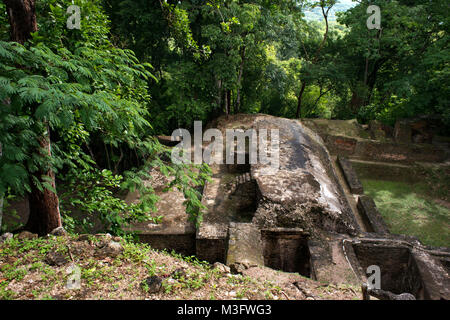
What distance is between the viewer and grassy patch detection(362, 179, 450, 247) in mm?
6813

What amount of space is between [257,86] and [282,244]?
350 inches

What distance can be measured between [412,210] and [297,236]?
5.21 meters

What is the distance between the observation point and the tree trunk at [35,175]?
271cm

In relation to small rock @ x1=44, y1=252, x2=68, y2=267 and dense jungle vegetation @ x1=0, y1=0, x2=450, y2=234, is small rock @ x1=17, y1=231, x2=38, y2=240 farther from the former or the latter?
small rock @ x1=44, y1=252, x2=68, y2=267

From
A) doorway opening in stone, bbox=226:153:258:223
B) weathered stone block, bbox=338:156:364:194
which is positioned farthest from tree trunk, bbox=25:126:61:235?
weathered stone block, bbox=338:156:364:194

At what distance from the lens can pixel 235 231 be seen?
442 cm

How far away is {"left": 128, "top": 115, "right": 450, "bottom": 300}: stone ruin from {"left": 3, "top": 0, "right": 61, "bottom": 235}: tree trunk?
183cm

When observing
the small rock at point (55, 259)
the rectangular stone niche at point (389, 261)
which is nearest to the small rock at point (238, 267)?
the small rock at point (55, 259)

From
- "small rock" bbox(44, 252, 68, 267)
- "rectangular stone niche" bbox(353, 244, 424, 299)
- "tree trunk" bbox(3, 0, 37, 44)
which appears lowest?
"rectangular stone niche" bbox(353, 244, 424, 299)

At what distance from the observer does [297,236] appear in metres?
4.54

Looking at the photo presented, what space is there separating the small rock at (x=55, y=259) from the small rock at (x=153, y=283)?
0.89 m

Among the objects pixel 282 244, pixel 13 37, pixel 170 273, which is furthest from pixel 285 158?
pixel 13 37

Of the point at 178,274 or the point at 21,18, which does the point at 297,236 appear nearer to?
the point at 178,274
